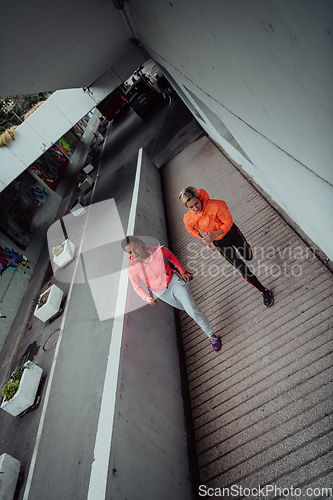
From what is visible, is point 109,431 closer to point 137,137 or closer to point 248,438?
point 248,438

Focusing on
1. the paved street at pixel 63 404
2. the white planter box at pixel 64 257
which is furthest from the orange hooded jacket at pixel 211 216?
the white planter box at pixel 64 257

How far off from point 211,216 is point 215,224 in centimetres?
13

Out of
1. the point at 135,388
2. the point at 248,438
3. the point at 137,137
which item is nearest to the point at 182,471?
the point at 248,438

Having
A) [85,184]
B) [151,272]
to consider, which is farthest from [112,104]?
[151,272]

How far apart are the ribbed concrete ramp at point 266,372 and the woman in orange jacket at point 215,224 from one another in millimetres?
500

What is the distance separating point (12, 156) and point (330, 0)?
1106cm

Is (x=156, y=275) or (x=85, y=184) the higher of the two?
(x=85, y=184)

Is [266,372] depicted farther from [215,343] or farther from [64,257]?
[64,257]

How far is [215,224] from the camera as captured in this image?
3.38 metres

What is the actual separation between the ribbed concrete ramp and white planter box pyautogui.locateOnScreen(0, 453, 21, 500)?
3.14m

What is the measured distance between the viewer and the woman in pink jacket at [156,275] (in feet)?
10.3

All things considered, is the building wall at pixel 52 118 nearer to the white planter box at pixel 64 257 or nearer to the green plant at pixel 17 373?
the white planter box at pixel 64 257

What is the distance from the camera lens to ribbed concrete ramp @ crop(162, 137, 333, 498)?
2656 millimetres

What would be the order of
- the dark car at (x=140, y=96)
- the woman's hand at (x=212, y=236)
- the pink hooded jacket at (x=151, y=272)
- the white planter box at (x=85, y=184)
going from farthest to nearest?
the dark car at (x=140, y=96) → the white planter box at (x=85, y=184) → the woman's hand at (x=212, y=236) → the pink hooded jacket at (x=151, y=272)
